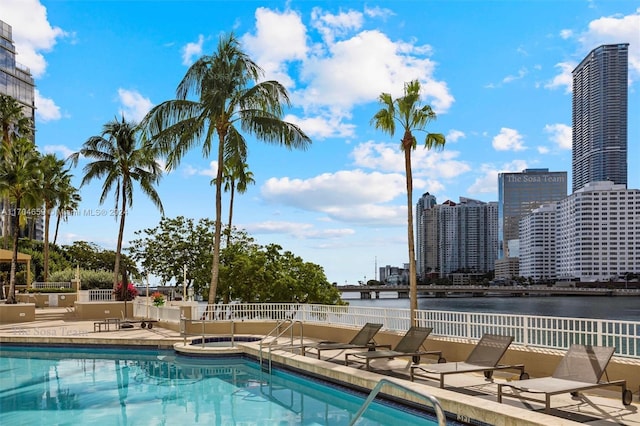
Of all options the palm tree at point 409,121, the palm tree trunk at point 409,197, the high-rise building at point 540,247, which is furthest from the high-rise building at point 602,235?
the palm tree at point 409,121

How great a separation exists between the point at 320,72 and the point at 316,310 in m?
7.03

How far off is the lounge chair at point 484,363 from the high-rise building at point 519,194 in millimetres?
173509

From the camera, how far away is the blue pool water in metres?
10.2

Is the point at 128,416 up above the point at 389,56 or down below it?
below

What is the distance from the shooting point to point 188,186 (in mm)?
29641

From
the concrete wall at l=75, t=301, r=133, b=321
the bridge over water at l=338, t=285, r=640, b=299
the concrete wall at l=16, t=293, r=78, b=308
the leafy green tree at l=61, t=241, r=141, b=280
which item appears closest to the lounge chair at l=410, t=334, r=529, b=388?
the concrete wall at l=75, t=301, r=133, b=321

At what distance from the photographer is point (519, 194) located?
190 m

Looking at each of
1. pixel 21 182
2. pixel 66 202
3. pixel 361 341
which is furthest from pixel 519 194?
pixel 361 341

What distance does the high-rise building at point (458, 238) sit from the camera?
6713 inches

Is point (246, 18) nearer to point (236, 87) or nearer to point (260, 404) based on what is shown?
point (236, 87)

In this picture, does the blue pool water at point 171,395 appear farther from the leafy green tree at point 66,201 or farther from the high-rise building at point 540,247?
the high-rise building at point 540,247

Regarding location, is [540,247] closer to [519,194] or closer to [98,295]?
[519,194]

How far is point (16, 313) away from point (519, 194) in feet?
598

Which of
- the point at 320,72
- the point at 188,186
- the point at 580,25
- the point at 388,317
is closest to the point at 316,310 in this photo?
the point at 388,317
